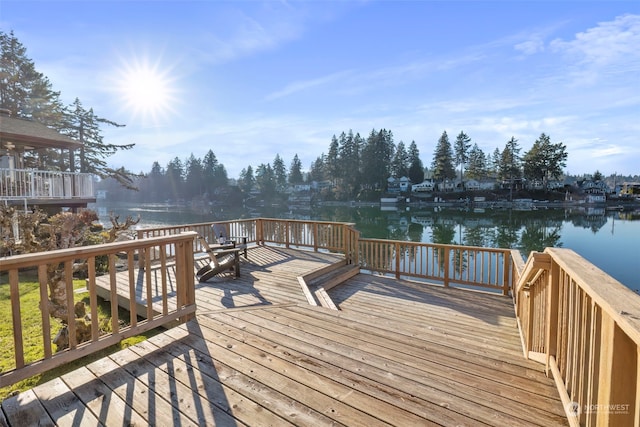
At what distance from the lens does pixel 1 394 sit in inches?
97.3

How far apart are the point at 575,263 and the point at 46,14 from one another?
28.8 feet

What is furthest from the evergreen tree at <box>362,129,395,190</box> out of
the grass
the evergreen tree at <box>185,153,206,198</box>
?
the grass

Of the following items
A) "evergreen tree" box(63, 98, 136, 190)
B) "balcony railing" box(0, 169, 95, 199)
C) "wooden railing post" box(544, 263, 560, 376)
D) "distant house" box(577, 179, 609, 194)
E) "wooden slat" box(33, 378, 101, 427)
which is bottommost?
"wooden slat" box(33, 378, 101, 427)

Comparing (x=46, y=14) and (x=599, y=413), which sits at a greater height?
(x=46, y=14)

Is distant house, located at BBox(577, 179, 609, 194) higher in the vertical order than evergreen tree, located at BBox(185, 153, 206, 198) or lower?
lower

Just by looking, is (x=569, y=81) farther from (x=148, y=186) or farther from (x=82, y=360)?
(x=148, y=186)

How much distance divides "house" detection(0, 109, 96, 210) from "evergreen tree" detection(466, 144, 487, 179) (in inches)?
2489

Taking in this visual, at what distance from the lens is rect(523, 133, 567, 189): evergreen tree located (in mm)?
50719

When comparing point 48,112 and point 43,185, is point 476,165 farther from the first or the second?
point 43,185

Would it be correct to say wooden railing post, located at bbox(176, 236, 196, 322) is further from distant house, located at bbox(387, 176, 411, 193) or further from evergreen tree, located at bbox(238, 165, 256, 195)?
evergreen tree, located at bbox(238, 165, 256, 195)

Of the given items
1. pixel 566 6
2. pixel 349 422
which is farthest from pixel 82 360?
pixel 566 6

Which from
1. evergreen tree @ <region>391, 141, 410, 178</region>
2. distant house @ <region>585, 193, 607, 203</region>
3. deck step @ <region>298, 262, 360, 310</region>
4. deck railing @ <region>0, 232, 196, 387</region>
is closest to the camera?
deck railing @ <region>0, 232, 196, 387</region>

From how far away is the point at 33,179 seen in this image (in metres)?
9.44

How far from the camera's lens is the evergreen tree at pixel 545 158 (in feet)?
166
